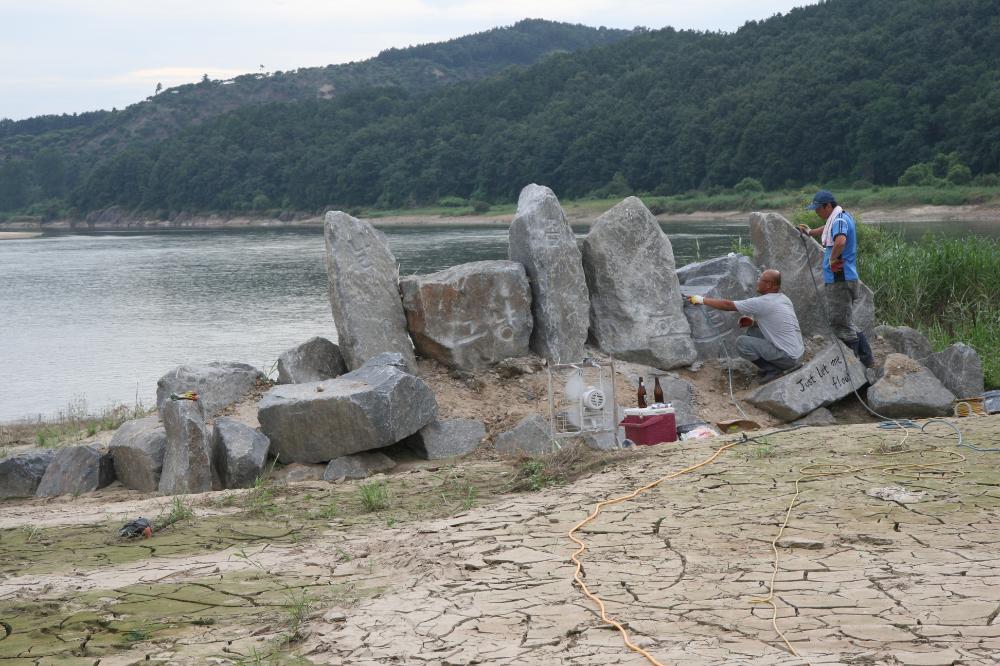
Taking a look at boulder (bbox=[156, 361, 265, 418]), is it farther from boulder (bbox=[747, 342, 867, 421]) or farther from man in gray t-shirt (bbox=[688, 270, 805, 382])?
boulder (bbox=[747, 342, 867, 421])

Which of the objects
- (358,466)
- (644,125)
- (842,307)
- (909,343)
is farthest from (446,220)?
(358,466)

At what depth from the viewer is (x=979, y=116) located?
1806 inches

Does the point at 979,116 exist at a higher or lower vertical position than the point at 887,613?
higher

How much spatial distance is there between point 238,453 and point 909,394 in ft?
20.2

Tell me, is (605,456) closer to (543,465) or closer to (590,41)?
(543,465)

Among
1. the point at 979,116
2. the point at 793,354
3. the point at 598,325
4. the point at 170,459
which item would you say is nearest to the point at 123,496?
the point at 170,459

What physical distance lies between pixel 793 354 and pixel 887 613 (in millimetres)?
6288

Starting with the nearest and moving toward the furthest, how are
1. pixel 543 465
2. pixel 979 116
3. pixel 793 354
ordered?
pixel 543 465 → pixel 793 354 → pixel 979 116

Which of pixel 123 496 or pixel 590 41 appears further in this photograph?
pixel 590 41

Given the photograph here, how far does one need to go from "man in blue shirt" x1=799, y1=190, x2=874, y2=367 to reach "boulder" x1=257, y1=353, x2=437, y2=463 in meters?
4.33

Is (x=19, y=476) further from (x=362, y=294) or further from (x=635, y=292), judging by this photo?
(x=635, y=292)

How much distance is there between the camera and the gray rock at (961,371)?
10.5 meters

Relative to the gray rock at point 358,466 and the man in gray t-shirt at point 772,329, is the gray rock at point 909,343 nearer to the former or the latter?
the man in gray t-shirt at point 772,329

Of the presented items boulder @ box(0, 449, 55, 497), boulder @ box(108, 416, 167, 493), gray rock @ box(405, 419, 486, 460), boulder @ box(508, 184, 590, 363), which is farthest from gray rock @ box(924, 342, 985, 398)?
boulder @ box(0, 449, 55, 497)
